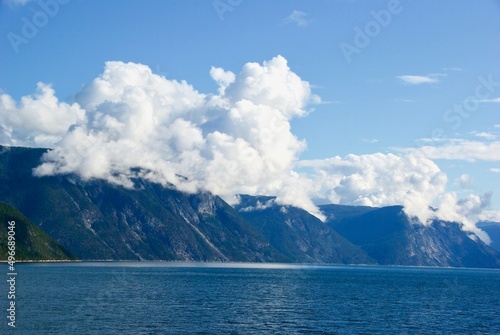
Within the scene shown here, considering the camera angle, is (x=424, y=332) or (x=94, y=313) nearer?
(x=424, y=332)

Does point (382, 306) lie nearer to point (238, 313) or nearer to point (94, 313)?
point (238, 313)

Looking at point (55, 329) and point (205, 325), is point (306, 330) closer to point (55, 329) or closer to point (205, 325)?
point (205, 325)

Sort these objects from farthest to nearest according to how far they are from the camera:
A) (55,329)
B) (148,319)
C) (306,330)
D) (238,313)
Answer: (238,313) < (148,319) < (306,330) < (55,329)

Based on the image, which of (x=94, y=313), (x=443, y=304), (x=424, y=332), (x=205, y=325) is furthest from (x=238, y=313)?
(x=443, y=304)

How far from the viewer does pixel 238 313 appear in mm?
151875

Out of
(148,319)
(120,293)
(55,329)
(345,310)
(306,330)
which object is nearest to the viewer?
(55,329)

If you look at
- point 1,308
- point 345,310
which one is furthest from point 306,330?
point 1,308

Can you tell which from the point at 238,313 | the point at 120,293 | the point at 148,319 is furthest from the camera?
the point at 120,293

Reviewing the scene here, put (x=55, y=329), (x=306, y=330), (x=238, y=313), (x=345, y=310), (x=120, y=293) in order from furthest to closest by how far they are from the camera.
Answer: (x=120, y=293) → (x=345, y=310) → (x=238, y=313) → (x=306, y=330) → (x=55, y=329)

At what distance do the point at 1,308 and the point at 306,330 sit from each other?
73820mm

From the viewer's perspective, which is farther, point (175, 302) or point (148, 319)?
point (175, 302)

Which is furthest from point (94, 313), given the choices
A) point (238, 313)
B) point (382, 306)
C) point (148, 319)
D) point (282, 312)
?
point (382, 306)

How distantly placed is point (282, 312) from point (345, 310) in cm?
2090

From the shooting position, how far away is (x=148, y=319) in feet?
440
